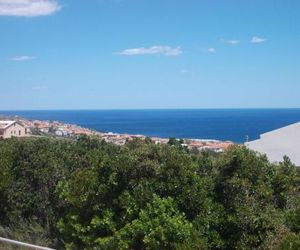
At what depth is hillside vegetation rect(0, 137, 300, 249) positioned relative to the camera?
710cm

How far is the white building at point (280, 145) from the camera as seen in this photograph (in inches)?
650

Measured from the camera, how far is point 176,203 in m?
7.54

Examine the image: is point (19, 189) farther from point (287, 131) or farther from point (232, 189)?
point (287, 131)

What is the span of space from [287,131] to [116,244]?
13.2 m

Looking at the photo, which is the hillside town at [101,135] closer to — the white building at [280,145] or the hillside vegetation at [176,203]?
the hillside vegetation at [176,203]

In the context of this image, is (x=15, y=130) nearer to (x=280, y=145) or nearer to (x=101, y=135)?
(x=101, y=135)

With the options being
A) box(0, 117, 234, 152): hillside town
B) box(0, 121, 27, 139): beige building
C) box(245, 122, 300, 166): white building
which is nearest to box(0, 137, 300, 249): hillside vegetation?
box(0, 117, 234, 152): hillside town

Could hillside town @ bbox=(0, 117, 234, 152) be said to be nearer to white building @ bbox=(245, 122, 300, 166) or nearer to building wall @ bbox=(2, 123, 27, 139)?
building wall @ bbox=(2, 123, 27, 139)

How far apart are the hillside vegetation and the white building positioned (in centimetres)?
806

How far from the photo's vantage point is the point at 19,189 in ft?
35.9

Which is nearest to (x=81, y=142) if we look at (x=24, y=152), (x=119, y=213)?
(x=24, y=152)

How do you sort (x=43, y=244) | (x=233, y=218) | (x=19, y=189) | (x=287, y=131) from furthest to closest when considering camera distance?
1. (x=287, y=131)
2. (x=19, y=189)
3. (x=43, y=244)
4. (x=233, y=218)

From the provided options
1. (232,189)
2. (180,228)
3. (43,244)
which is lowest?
(43,244)

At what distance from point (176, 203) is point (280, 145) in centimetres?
1109
